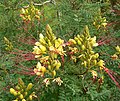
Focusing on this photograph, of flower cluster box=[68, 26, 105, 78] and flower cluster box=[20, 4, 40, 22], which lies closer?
flower cluster box=[68, 26, 105, 78]

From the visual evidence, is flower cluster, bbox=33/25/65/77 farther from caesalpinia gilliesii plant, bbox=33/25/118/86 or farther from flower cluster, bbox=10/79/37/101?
flower cluster, bbox=10/79/37/101

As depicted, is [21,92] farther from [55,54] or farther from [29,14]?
[29,14]

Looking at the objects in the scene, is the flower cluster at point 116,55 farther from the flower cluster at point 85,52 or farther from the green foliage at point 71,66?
the flower cluster at point 85,52

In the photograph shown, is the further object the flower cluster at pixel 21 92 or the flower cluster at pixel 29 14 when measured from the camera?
the flower cluster at pixel 29 14

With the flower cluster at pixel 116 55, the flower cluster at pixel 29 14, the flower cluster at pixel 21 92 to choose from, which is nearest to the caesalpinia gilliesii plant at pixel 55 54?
the flower cluster at pixel 21 92

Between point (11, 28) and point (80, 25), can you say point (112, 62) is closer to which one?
point (80, 25)

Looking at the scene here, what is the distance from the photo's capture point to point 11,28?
10.7ft

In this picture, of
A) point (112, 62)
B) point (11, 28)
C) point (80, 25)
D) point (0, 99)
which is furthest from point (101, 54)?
point (11, 28)

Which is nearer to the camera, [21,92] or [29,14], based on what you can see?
[21,92]

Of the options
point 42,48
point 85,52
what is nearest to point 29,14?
point 42,48

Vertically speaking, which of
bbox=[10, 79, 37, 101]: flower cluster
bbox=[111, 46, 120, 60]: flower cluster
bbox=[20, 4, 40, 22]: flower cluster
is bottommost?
bbox=[10, 79, 37, 101]: flower cluster

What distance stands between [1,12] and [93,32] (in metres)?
1.70

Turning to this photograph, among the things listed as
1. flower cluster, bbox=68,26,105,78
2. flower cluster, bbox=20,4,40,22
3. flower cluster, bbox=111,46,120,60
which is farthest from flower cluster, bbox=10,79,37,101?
flower cluster, bbox=20,4,40,22

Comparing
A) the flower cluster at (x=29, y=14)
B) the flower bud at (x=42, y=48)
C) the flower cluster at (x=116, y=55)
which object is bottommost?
the flower cluster at (x=116, y=55)
